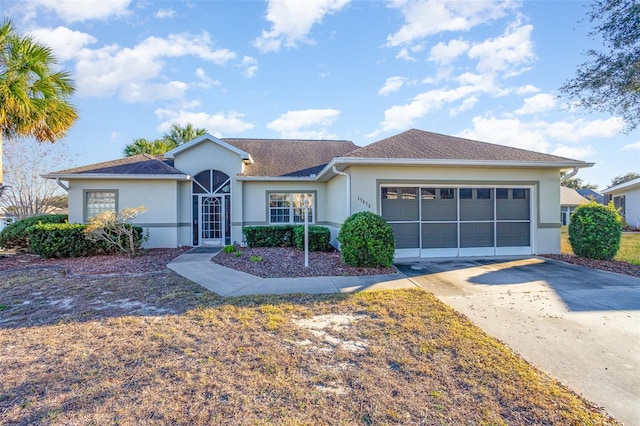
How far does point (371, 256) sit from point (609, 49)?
9.98 metres

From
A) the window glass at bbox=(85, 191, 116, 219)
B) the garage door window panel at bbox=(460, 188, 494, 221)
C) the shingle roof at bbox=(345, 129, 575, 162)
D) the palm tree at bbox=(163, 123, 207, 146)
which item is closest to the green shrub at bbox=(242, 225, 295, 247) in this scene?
the shingle roof at bbox=(345, 129, 575, 162)

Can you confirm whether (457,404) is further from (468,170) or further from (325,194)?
(325,194)

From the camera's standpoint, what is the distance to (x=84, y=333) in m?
4.08

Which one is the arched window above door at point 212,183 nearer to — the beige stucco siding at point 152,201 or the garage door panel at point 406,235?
the beige stucco siding at point 152,201

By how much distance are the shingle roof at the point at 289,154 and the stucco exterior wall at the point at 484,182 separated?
474cm

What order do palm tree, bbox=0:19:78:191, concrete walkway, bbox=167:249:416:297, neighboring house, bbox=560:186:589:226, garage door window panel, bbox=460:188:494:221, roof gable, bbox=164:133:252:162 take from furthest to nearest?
neighboring house, bbox=560:186:589:226 < roof gable, bbox=164:133:252:162 < garage door window panel, bbox=460:188:494:221 < palm tree, bbox=0:19:78:191 < concrete walkway, bbox=167:249:416:297

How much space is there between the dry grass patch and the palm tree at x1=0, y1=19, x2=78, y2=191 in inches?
297

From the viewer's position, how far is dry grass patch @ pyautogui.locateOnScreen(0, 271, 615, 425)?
96.4 inches

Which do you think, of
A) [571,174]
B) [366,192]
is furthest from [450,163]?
[571,174]

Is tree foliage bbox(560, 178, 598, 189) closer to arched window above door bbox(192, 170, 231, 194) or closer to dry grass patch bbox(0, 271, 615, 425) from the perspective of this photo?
arched window above door bbox(192, 170, 231, 194)

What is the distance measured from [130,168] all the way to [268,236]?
256 inches

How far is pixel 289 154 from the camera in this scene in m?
15.4

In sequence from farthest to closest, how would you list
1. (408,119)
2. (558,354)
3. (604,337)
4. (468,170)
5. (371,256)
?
(408,119) → (468,170) → (371,256) → (604,337) → (558,354)

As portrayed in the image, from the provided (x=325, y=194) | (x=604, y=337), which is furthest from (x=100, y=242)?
(x=604, y=337)
